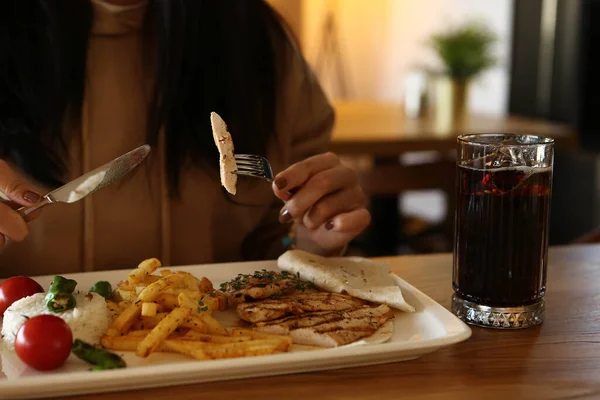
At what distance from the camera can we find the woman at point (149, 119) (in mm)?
1660

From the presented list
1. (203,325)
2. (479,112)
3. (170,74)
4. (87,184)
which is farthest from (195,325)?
(479,112)

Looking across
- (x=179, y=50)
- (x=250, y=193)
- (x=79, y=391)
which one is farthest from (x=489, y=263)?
(x=179, y=50)

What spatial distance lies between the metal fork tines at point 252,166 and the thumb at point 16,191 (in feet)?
1.07

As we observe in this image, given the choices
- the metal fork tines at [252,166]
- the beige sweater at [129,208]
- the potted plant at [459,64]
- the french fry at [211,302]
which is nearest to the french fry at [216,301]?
the french fry at [211,302]

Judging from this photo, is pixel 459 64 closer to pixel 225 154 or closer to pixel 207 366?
pixel 225 154

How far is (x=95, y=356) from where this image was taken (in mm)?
950

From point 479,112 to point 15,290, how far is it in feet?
13.2

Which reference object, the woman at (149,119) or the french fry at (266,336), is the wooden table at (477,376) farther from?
the woman at (149,119)

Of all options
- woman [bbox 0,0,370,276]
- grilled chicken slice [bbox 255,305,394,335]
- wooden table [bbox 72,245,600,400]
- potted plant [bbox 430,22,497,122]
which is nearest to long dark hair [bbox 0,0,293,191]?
woman [bbox 0,0,370,276]

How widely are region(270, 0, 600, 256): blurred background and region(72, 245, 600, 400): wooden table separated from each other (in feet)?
5.94

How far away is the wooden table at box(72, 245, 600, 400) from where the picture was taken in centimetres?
90

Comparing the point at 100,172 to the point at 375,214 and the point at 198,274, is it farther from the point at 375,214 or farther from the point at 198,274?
the point at 375,214

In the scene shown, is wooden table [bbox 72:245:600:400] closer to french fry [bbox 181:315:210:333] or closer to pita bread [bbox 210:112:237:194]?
french fry [bbox 181:315:210:333]

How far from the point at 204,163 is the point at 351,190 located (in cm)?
49
